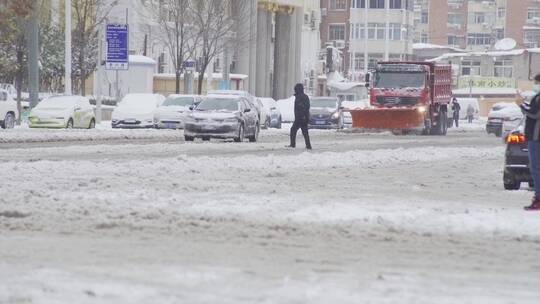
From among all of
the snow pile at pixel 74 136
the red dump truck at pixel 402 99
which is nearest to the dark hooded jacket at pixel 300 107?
the snow pile at pixel 74 136

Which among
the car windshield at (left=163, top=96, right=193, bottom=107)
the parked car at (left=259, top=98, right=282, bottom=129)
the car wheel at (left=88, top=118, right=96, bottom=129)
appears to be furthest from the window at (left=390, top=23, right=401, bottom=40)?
the car wheel at (left=88, top=118, right=96, bottom=129)

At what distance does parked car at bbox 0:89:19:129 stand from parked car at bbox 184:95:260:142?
9790 millimetres

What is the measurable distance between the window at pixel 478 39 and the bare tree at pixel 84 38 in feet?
272

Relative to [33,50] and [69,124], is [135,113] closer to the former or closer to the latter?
[69,124]

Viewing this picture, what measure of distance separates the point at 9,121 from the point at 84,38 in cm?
1400

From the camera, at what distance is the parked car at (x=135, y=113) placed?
48.7 metres

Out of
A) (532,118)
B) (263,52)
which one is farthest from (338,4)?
(532,118)

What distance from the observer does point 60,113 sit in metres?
45.3

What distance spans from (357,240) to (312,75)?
92.5 meters

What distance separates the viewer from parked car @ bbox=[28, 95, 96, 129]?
45.2m

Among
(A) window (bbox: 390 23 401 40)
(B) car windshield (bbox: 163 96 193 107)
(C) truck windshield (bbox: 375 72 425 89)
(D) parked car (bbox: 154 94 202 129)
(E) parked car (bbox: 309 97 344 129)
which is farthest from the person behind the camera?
(A) window (bbox: 390 23 401 40)

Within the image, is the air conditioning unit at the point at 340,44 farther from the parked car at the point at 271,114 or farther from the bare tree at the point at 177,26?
the parked car at the point at 271,114

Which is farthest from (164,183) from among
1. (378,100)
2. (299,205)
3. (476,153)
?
(378,100)

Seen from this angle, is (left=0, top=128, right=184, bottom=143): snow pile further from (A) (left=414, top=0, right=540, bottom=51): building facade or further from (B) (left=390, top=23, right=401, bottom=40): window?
(A) (left=414, top=0, right=540, bottom=51): building facade
